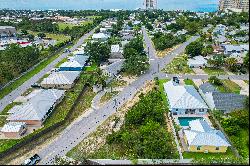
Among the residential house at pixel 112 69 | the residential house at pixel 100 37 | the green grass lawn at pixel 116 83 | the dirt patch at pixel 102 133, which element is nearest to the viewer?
the dirt patch at pixel 102 133

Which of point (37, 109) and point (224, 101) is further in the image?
point (224, 101)

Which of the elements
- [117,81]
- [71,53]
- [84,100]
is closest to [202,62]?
[117,81]

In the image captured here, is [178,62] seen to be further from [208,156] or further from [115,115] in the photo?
[208,156]

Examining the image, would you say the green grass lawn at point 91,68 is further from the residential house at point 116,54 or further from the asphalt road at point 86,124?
the asphalt road at point 86,124

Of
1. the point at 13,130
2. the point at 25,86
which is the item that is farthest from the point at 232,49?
the point at 13,130

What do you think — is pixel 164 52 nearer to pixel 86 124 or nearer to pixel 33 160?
pixel 86 124

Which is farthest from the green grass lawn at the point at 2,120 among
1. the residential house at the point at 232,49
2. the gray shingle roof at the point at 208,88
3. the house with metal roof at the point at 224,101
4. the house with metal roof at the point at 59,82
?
the residential house at the point at 232,49

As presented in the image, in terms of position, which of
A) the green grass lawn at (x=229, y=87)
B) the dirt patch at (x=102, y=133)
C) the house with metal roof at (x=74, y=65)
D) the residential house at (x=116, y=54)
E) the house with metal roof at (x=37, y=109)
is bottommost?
the dirt patch at (x=102, y=133)
